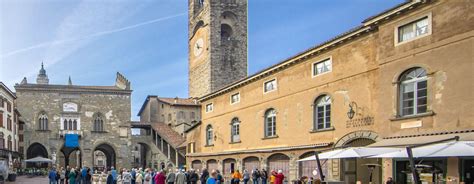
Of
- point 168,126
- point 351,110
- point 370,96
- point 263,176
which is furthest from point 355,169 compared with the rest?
point 168,126

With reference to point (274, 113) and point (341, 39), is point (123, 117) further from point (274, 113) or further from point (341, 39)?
point (341, 39)

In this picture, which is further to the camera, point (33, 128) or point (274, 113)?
point (33, 128)

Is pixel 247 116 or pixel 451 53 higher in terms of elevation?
pixel 451 53

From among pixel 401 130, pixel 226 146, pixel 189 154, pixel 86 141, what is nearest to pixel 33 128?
pixel 86 141

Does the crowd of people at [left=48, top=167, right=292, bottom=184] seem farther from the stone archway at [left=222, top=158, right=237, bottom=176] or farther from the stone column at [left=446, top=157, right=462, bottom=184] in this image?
the stone column at [left=446, top=157, right=462, bottom=184]

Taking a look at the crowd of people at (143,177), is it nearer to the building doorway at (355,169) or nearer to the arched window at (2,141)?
the building doorway at (355,169)

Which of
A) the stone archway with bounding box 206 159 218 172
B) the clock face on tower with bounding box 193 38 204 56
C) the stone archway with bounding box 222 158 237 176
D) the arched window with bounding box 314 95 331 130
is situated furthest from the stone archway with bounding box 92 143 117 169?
the arched window with bounding box 314 95 331 130

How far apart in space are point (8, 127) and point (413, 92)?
125ft

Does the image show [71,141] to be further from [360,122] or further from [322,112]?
[360,122]

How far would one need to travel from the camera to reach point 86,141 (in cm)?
5600

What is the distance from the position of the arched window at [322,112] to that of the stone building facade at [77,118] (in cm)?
3616

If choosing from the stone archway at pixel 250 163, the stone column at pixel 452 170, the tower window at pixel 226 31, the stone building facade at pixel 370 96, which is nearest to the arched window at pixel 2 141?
the stone building facade at pixel 370 96

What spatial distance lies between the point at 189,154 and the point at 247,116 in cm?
1165

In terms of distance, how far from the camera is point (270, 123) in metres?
29.9
